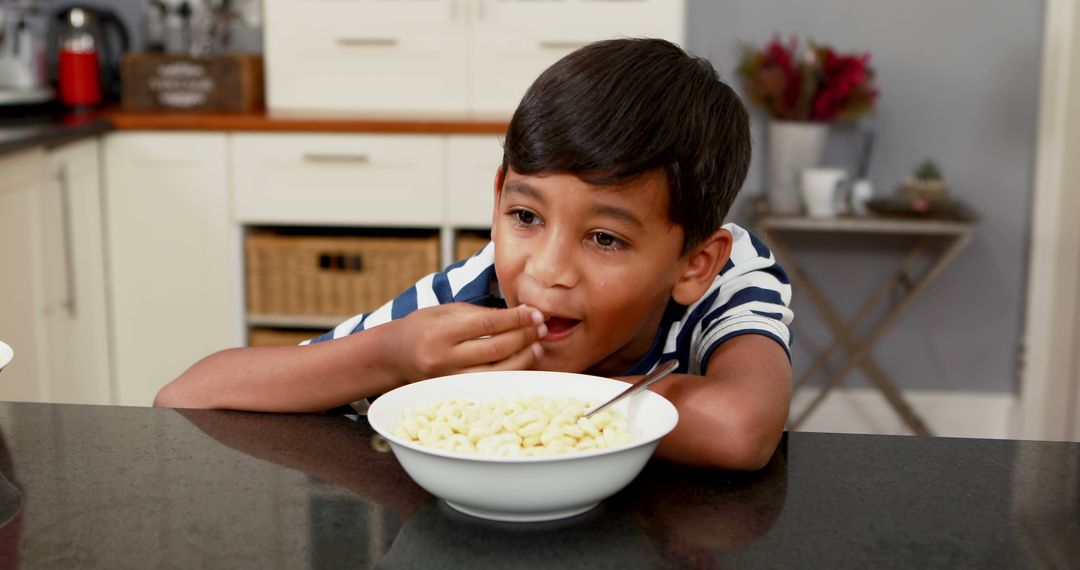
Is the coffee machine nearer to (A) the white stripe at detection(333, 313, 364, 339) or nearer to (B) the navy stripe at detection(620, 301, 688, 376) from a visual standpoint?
(A) the white stripe at detection(333, 313, 364, 339)

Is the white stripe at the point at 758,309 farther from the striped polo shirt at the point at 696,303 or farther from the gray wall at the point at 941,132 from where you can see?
the gray wall at the point at 941,132

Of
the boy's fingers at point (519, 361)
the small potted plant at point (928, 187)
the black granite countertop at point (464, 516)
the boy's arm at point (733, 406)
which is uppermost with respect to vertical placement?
the boy's fingers at point (519, 361)

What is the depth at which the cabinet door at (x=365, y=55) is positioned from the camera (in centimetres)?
311

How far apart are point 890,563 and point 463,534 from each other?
24cm

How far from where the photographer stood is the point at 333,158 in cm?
288

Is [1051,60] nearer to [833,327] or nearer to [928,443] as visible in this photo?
[833,327]

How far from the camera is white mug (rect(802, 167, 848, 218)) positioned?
2.79 meters

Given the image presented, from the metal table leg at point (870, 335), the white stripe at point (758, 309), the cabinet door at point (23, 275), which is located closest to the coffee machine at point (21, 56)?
the cabinet door at point (23, 275)

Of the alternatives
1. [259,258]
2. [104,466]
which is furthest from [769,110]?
[104,466]

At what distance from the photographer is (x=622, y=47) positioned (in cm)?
102

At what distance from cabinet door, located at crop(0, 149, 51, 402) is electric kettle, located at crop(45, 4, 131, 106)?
64cm

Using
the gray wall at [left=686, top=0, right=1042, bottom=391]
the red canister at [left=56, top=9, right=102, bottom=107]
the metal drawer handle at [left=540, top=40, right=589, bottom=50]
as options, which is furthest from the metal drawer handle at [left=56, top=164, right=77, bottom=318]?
the gray wall at [left=686, top=0, right=1042, bottom=391]

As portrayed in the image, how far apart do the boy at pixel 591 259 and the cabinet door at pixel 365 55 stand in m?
2.12

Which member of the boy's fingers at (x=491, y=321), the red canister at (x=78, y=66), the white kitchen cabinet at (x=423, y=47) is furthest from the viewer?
the red canister at (x=78, y=66)
